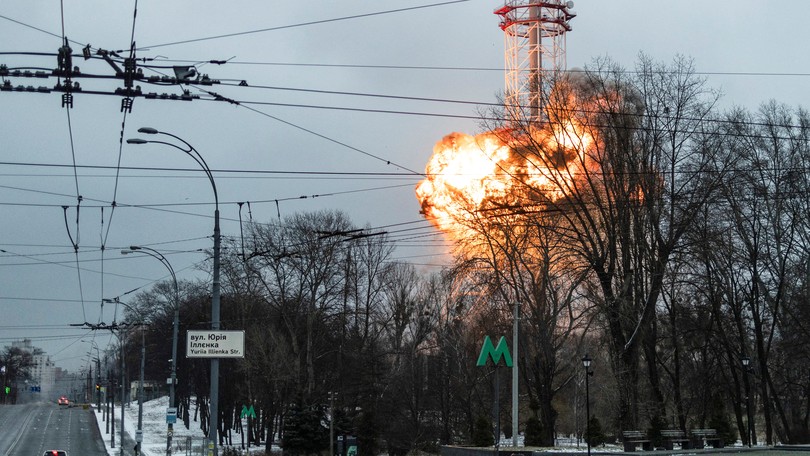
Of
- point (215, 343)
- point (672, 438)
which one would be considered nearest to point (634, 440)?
point (672, 438)

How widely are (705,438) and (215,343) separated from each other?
27038mm

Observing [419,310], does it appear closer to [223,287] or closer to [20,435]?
[223,287]

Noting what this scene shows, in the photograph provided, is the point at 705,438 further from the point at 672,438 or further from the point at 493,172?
the point at 493,172

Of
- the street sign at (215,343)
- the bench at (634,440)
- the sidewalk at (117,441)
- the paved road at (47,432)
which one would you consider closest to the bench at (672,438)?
the bench at (634,440)

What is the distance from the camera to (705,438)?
142 feet

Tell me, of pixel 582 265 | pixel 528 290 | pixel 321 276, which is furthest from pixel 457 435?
pixel 582 265

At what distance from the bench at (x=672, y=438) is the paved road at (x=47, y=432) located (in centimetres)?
4195

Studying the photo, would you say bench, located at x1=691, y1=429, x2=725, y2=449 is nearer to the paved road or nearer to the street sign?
the street sign

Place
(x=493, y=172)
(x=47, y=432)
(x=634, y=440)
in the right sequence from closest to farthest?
(x=634, y=440), (x=493, y=172), (x=47, y=432)

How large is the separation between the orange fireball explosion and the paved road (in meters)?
35.7

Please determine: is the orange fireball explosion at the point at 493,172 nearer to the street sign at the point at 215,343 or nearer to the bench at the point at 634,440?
the bench at the point at 634,440

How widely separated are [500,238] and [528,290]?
339 cm

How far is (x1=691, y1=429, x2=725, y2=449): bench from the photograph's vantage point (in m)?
41.6

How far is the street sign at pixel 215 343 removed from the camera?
25.1 meters
